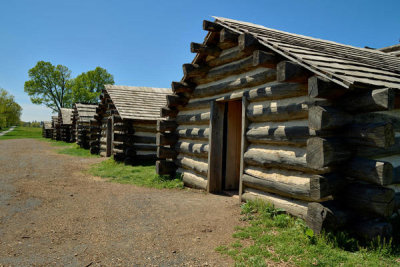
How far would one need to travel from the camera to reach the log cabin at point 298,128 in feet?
12.9

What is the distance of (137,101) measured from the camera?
598 inches

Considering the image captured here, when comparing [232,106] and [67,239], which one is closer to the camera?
[67,239]

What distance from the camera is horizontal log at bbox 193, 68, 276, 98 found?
5.84 metres

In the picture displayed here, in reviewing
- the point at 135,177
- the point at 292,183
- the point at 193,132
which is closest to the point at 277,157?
the point at 292,183

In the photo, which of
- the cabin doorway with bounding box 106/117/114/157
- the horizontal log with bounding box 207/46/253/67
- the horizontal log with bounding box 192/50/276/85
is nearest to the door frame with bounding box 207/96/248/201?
the horizontal log with bounding box 192/50/276/85

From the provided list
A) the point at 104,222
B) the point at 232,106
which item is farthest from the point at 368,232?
the point at 232,106

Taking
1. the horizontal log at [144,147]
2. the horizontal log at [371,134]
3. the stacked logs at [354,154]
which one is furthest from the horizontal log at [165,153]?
the horizontal log at [371,134]

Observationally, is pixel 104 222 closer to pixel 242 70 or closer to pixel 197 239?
pixel 197 239

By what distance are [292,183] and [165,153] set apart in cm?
494

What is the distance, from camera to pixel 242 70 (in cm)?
662

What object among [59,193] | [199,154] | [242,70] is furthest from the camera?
[199,154]

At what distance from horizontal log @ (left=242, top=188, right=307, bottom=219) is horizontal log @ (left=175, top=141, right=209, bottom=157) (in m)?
1.92

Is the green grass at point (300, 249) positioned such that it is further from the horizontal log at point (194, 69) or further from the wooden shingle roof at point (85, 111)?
the wooden shingle roof at point (85, 111)

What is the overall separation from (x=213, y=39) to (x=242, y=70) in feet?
4.60
